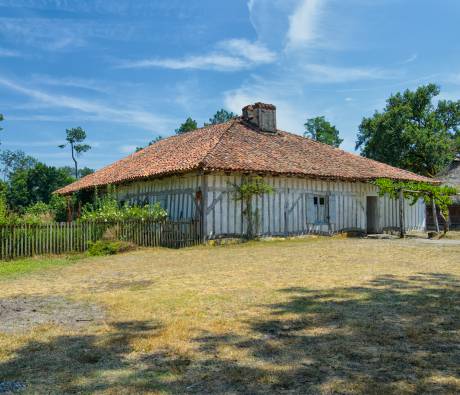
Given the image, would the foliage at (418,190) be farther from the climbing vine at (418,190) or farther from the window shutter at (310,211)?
the window shutter at (310,211)

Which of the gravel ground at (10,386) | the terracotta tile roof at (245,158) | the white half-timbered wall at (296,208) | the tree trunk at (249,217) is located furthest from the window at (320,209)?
the gravel ground at (10,386)

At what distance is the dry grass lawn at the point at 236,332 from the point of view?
3469 mm

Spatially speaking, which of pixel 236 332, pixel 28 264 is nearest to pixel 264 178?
pixel 28 264

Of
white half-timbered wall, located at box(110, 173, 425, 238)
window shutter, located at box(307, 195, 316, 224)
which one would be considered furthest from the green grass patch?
window shutter, located at box(307, 195, 316, 224)

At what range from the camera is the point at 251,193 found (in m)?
17.2

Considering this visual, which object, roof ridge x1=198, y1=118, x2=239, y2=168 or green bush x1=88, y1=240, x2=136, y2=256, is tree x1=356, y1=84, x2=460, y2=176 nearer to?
roof ridge x1=198, y1=118, x2=239, y2=168

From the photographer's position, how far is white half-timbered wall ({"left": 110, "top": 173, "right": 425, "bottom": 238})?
16.9m

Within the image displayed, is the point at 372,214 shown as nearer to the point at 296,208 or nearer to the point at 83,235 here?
the point at 296,208

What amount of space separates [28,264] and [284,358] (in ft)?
31.4

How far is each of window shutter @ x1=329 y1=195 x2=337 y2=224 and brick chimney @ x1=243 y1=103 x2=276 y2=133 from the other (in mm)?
4673

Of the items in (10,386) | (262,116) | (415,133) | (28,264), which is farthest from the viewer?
(415,133)

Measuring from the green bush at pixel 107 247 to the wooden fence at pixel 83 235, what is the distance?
15.0 inches

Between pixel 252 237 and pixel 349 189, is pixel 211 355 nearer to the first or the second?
pixel 252 237

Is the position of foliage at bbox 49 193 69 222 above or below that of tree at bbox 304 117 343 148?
below
